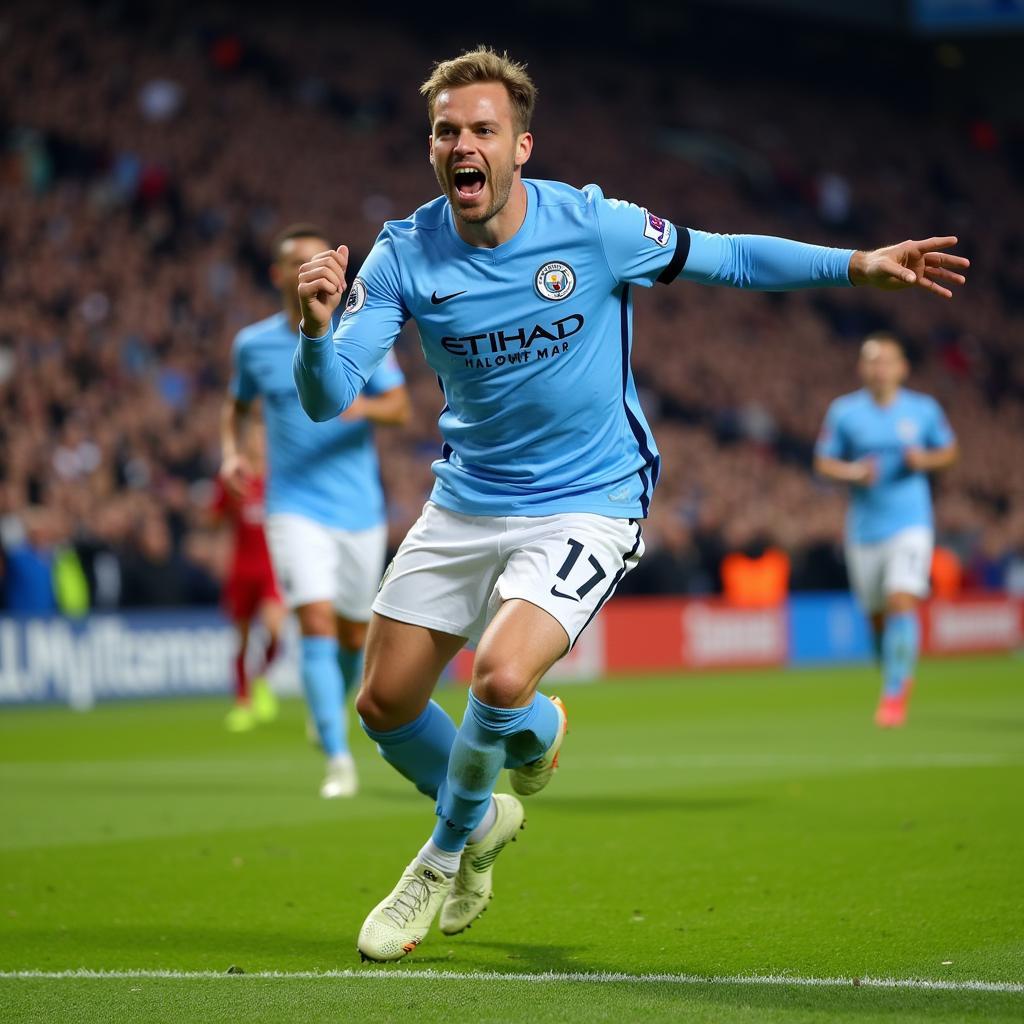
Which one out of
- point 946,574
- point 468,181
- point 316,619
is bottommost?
point 946,574

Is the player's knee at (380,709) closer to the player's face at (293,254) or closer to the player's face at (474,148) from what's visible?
the player's face at (474,148)

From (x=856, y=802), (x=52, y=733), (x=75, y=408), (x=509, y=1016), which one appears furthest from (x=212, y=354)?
(x=509, y=1016)

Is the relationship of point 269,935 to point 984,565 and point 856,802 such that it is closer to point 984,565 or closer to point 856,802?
point 856,802

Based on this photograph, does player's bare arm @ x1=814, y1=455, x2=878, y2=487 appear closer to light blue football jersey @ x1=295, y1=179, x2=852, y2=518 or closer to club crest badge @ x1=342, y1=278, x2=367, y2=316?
light blue football jersey @ x1=295, y1=179, x2=852, y2=518

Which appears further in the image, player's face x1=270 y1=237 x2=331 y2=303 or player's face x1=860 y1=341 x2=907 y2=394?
player's face x1=860 y1=341 x2=907 y2=394

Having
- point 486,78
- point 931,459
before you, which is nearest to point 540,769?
point 486,78

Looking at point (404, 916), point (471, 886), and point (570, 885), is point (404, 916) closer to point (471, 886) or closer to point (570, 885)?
point (471, 886)

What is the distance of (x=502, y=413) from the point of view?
5.39 metres

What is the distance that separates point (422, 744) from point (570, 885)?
3.68ft

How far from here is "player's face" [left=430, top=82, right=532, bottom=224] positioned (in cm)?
523

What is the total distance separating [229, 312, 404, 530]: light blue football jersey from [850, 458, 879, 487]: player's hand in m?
4.47

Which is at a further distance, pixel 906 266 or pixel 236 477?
pixel 236 477

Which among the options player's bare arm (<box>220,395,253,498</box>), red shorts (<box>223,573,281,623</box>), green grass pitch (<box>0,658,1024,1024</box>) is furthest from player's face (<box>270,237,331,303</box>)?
red shorts (<box>223,573,281,623</box>)

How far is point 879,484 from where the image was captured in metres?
13.4
